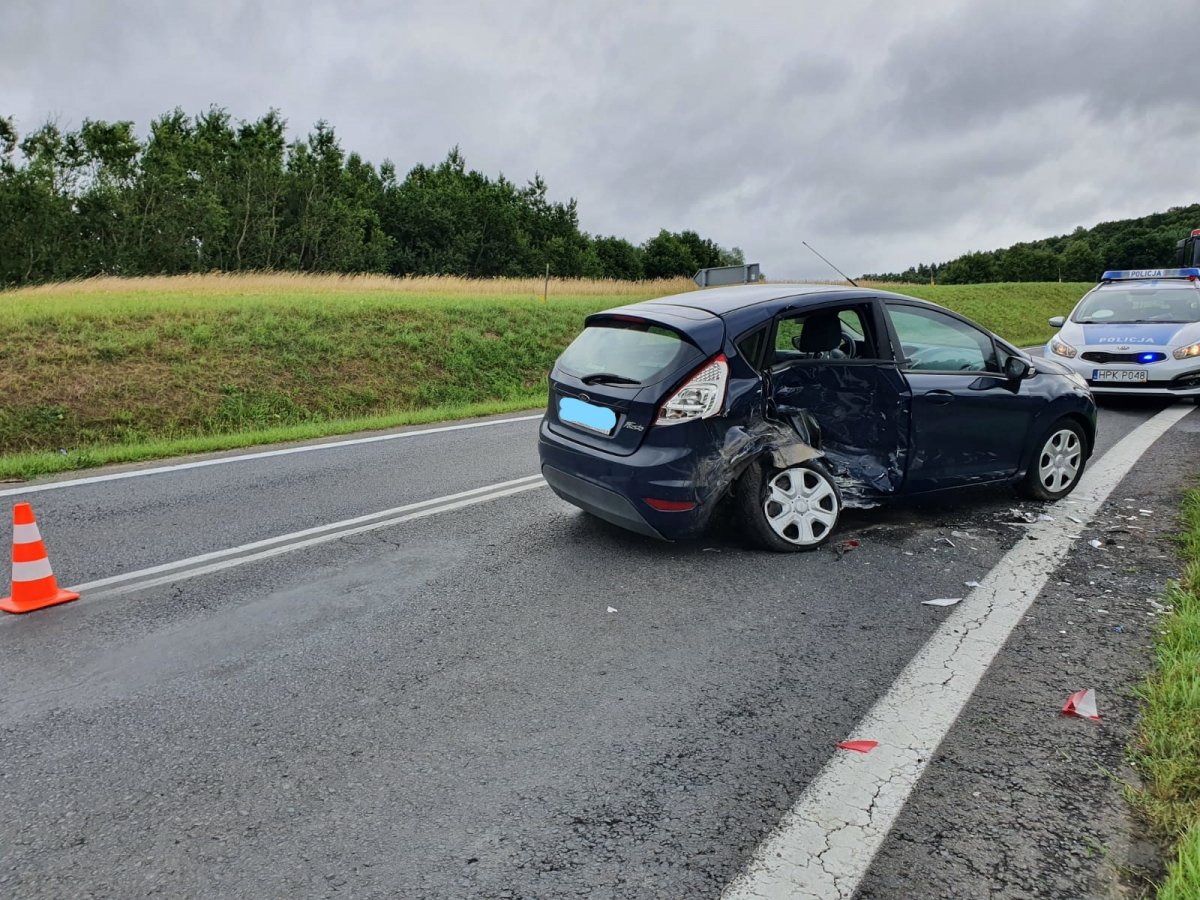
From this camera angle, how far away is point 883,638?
154 inches

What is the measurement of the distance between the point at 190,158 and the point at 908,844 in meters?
61.2

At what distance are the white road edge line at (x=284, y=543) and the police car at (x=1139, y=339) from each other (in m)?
8.31

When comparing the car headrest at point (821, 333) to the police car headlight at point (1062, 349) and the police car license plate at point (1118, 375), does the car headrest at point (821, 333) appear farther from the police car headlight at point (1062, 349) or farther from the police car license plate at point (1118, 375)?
the police car headlight at point (1062, 349)

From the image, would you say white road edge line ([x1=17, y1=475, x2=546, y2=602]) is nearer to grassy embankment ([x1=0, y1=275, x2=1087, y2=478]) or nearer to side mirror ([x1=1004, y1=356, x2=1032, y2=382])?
side mirror ([x1=1004, y1=356, x2=1032, y2=382])

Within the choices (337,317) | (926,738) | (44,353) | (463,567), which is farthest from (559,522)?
(337,317)

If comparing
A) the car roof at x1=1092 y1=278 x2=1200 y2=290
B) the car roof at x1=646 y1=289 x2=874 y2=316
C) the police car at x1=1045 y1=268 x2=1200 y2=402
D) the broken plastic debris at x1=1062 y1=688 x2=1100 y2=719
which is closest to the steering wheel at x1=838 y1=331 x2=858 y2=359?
the car roof at x1=646 y1=289 x2=874 y2=316

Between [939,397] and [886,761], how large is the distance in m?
3.29

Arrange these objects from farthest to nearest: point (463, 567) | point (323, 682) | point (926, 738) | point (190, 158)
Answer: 1. point (190, 158)
2. point (463, 567)
3. point (323, 682)
4. point (926, 738)

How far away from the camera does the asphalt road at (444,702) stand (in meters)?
2.43

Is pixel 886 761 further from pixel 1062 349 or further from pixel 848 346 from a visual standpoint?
pixel 1062 349

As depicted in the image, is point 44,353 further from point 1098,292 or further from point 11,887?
point 1098,292

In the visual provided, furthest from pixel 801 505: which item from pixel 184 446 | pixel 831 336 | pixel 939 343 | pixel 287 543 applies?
pixel 184 446

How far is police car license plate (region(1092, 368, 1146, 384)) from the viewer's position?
35.2 ft

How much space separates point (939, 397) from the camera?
5555 mm
